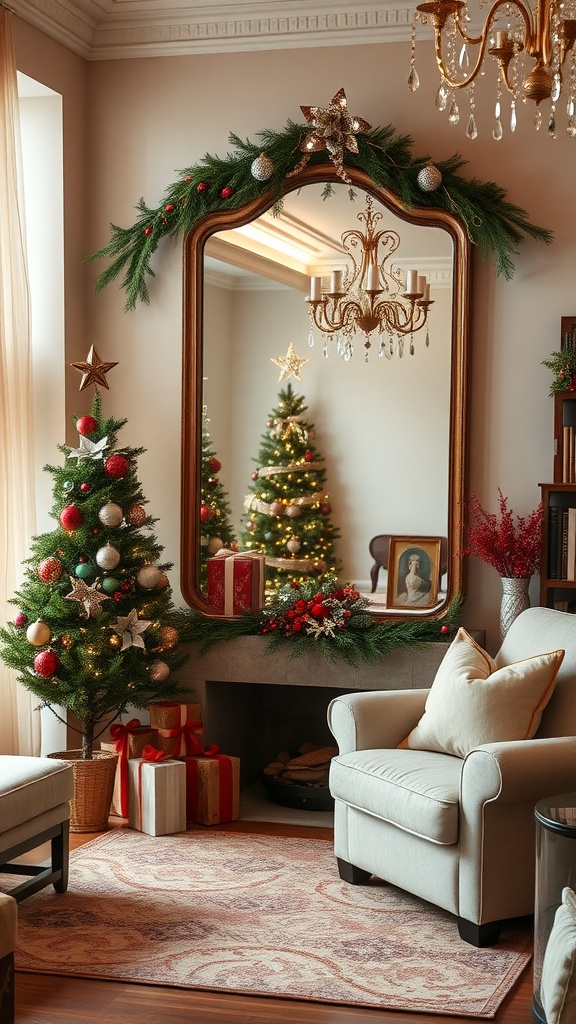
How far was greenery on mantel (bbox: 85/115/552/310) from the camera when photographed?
4730mm

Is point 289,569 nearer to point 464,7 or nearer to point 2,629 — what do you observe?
point 2,629

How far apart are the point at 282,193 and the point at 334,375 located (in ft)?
2.73

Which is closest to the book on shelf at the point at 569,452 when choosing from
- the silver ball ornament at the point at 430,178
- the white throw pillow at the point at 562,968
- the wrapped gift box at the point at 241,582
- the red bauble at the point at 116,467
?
the silver ball ornament at the point at 430,178

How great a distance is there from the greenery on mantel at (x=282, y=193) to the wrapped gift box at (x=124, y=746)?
192 cm

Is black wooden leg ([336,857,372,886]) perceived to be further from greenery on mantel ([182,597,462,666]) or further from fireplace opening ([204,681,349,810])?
fireplace opening ([204,681,349,810])

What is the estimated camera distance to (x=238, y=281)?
5133 mm

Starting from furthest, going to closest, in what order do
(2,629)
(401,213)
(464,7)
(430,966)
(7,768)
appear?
(401,213) < (2,629) < (7,768) < (430,966) < (464,7)

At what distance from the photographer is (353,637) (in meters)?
4.69

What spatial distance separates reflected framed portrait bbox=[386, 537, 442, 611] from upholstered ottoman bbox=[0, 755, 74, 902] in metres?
1.73

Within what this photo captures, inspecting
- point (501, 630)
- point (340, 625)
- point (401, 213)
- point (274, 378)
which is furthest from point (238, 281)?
point (501, 630)

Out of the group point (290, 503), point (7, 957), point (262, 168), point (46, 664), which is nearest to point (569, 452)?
point (290, 503)

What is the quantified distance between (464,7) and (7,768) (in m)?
2.55

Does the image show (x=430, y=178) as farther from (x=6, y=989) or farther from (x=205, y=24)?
(x=6, y=989)

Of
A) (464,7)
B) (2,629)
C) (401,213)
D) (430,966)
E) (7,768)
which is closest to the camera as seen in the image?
(464,7)
